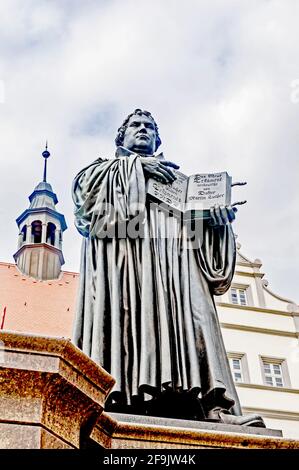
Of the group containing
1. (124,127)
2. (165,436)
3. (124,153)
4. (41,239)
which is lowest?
(165,436)

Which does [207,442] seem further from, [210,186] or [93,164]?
[93,164]

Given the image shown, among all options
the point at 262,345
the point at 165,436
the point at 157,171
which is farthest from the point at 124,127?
the point at 262,345

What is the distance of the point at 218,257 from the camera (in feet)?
19.4

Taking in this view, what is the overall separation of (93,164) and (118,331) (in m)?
1.71

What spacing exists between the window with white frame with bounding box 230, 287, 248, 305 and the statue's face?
1636 cm

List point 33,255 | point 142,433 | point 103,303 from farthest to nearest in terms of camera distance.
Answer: point 33,255 → point 103,303 → point 142,433

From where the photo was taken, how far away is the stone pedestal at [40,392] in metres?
3.00

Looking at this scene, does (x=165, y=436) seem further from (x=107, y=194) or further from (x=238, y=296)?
(x=238, y=296)

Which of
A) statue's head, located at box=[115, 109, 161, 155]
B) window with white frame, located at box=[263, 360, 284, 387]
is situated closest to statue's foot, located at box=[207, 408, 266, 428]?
statue's head, located at box=[115, 109, 161, 155]

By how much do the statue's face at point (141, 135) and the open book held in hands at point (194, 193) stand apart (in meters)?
0.60

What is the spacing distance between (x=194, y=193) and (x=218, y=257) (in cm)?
54

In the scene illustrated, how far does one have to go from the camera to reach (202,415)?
4879 millimetres

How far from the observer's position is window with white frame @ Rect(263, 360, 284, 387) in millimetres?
20867
